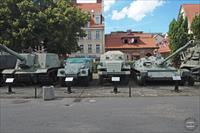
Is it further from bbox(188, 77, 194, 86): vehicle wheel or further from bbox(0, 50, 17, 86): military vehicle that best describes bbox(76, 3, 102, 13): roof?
bbox(188, 77, 194, 86): vehicle wheel

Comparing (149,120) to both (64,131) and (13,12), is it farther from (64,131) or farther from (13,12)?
(13,12)

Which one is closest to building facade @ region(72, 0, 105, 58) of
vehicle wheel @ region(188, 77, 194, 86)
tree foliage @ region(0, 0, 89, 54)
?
tree foliage @ region(0, 0, 89, 54)

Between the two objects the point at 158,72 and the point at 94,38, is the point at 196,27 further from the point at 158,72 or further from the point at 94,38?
the point at 94,38

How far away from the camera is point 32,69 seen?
2639 cm

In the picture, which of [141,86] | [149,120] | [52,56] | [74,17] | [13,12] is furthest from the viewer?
[74,17]

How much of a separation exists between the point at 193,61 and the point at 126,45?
169ft

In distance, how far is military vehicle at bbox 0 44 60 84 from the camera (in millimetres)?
25688

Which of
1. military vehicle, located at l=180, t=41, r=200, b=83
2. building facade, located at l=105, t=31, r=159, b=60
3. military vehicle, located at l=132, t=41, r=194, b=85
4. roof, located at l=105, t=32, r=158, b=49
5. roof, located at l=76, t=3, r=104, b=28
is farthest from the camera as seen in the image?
roof, located at l=76, t=3, r=104, b=28

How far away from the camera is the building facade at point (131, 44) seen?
79750 mm

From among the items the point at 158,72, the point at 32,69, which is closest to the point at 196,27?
the point at 158,72

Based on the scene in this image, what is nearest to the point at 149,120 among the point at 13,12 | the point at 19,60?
the point at 19,60

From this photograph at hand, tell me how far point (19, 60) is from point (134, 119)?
1599 centimetres

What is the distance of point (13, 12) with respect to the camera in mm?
32875

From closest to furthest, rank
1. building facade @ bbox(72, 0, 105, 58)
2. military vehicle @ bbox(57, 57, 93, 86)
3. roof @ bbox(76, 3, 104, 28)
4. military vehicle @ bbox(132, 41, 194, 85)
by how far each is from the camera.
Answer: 1. military vehicle @ bbox(132, 41, 194, 85)
2. military vehicle @ bbox(57, 57, 93, 86)
3. building facade @ bbox(72, 0, 105, 58)
4. roof @ bbox(76, 3, 104, 28)
